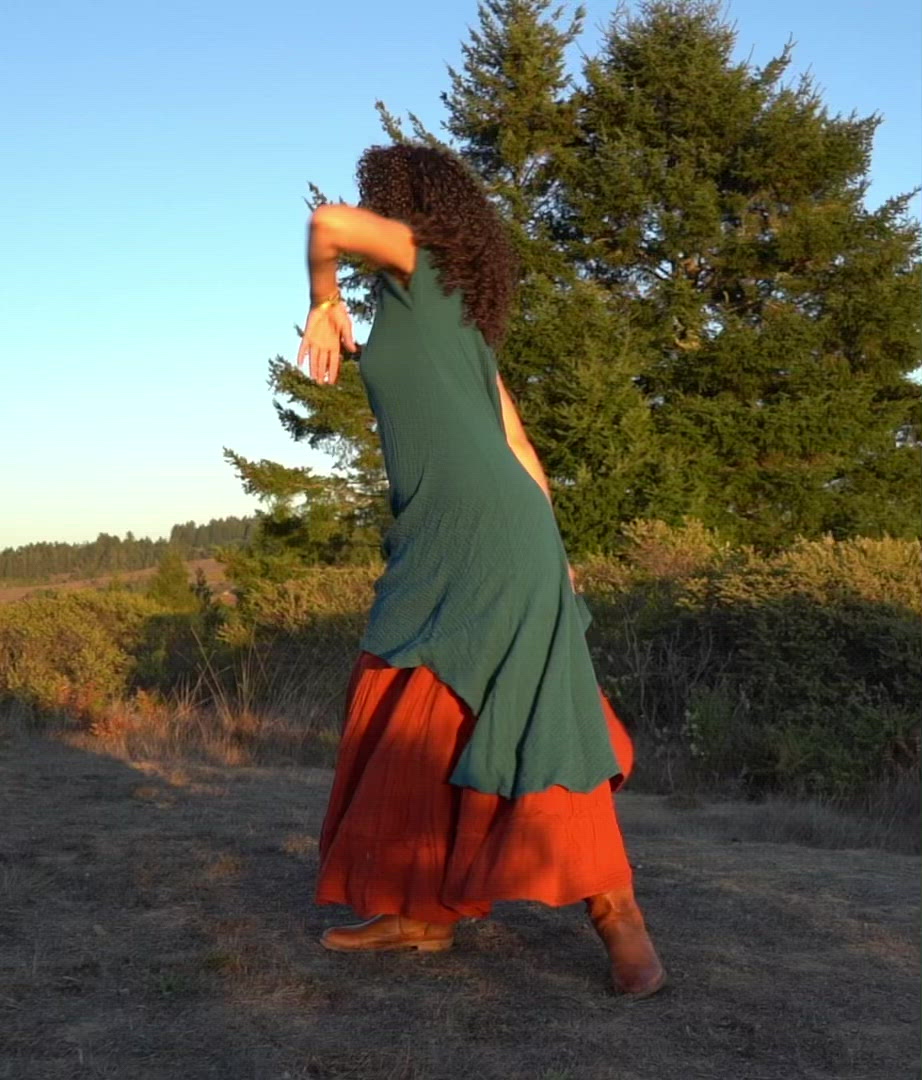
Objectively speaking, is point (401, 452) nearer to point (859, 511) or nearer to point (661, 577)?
point (661, 577)

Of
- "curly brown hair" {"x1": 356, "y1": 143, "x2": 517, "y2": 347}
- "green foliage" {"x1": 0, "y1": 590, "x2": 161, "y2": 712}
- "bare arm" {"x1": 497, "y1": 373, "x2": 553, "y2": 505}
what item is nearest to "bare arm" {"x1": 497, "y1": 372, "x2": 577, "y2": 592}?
"bare arm" {"x1": 497, "y1": 373, "x2": 553, "y2": 505}

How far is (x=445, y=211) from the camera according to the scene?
329cm

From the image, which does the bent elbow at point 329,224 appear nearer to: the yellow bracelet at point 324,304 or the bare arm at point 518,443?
the yellow bracelet at point 324,304

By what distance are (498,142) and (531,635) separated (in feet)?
61.9

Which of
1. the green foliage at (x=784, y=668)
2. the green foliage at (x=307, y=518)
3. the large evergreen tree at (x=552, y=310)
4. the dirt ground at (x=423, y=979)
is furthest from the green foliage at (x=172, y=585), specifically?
the dirt ground at (x=423, y=979)

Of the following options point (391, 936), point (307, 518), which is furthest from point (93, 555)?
point (391, 936)

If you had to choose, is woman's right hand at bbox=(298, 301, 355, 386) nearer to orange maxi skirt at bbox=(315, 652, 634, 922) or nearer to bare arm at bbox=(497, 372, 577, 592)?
bare arm at bbox=(497, 372, 577, 592)

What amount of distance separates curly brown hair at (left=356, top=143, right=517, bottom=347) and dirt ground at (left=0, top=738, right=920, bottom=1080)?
61.5 inches

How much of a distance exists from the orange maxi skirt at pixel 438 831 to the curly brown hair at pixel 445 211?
91 centimetres

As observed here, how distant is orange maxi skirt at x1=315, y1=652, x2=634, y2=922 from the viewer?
303 centimetres

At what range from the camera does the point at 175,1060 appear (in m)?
2.71

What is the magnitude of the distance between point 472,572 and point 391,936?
0.94 metres

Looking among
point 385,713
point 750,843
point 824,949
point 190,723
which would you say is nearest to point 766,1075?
point 824,949

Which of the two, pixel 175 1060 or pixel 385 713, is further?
pixel 385 713
